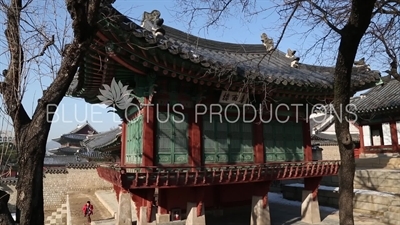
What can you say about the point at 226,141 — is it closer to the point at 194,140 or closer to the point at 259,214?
the point at 194,140

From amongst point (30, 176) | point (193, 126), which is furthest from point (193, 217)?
point (30, 176)

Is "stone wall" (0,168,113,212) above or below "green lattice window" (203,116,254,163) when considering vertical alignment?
below

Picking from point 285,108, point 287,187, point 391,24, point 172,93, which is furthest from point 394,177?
point 172,93

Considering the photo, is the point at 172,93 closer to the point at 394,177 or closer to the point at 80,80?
the point at 80,80

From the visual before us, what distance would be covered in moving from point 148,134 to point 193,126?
5.18 feet

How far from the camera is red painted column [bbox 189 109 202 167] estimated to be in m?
9.93

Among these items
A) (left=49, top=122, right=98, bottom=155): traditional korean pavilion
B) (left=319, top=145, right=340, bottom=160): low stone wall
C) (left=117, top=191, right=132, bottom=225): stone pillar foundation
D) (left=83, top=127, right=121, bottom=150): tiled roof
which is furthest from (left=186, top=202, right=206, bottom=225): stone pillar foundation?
(left=49, top=122, right=98, bottom=155): traditional korean pavilion

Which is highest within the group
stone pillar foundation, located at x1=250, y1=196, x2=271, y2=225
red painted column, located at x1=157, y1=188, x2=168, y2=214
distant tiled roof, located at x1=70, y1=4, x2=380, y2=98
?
distant tiled roof, located at x1=70, y1=4, x2=380, y2=98

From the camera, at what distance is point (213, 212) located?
11867 mm

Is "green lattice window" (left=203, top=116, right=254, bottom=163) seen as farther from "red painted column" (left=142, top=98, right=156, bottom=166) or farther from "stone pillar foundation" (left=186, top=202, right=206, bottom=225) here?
"red painted column" (left=142, top=98, right=156, bottom=166)

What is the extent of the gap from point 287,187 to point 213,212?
7.56 metres

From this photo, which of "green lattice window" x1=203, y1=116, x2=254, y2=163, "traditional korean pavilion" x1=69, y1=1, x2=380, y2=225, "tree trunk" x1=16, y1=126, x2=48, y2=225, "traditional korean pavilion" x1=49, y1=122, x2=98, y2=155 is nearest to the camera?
"tree trunk" x1=16, y1=126, x2=48, y2=225

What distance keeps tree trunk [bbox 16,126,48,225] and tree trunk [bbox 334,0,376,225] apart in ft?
16.1

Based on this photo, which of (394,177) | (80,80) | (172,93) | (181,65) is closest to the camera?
(181,65)
